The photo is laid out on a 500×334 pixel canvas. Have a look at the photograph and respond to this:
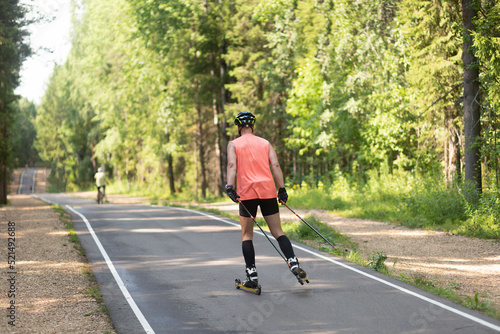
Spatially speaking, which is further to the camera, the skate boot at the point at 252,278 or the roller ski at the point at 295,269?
the skate boot at the point at 252,278

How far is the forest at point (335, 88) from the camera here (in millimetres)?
14203

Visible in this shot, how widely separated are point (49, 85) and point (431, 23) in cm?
7885

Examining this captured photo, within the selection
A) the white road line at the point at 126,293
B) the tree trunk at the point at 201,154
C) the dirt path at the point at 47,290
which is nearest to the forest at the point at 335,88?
the tree trunk at the point at 201,154

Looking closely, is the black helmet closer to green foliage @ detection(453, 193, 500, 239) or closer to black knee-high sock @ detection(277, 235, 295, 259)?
black knee-high sock @ detection(277, 235, 295, 259)

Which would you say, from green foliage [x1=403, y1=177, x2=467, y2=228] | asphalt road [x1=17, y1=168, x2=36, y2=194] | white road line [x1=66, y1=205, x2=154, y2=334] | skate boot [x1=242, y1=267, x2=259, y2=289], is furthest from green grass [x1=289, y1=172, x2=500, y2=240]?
asphalt road [x1=17, y1=168, x2=36, y2=194]

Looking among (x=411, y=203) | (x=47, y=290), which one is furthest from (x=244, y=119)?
(x=411, y=203)

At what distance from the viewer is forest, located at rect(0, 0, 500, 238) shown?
1420 cm

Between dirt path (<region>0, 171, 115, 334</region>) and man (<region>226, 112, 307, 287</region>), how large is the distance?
2.06 m

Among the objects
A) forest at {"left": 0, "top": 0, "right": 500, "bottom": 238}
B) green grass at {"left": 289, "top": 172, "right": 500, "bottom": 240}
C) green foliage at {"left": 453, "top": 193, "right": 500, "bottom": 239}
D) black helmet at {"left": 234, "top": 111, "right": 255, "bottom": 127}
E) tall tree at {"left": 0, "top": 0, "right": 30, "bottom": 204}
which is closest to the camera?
black helmet at {"left": 234, "top": 111, "right": 255, "bottom": 127}

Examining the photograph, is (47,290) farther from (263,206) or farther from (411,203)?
(411,203)

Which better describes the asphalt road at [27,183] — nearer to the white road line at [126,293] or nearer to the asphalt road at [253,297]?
the white road line at [126,293]

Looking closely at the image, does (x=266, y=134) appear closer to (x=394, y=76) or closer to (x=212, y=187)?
(x=394, y=76)

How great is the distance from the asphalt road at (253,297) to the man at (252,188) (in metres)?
0.61

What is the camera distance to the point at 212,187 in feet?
145
